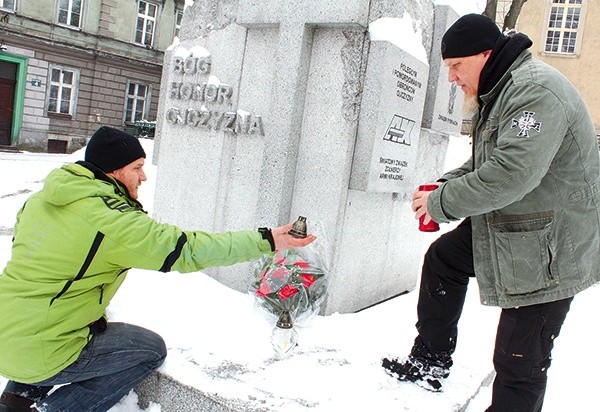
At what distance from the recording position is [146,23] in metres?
25.1

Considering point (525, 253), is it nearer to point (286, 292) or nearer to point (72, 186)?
point (286, 292)

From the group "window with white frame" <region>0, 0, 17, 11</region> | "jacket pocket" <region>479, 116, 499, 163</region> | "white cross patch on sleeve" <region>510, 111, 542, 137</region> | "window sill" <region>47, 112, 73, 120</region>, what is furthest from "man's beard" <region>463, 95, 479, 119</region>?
"window with white frame" <region>0, 0, 17, 11</region>

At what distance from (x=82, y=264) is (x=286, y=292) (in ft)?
4.84

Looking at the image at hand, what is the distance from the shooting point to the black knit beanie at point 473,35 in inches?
88.7

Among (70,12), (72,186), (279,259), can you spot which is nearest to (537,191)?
(279,259)

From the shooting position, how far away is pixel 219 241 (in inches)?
93.4

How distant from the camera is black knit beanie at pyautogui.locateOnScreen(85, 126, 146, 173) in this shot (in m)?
2.39

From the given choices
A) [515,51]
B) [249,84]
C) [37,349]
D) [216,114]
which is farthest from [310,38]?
[37,349]

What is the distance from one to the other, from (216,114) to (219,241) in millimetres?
2124

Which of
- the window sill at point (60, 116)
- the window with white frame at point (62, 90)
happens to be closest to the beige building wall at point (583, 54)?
the window with white frame at point (62, 90)

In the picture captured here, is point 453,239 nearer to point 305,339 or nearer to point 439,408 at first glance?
point 439,408

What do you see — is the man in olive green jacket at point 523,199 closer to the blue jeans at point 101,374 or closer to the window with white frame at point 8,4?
the blue jeans at point 101,374

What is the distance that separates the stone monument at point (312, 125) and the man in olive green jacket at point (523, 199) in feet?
4.18

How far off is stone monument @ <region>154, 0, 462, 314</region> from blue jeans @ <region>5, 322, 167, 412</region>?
1484mm
